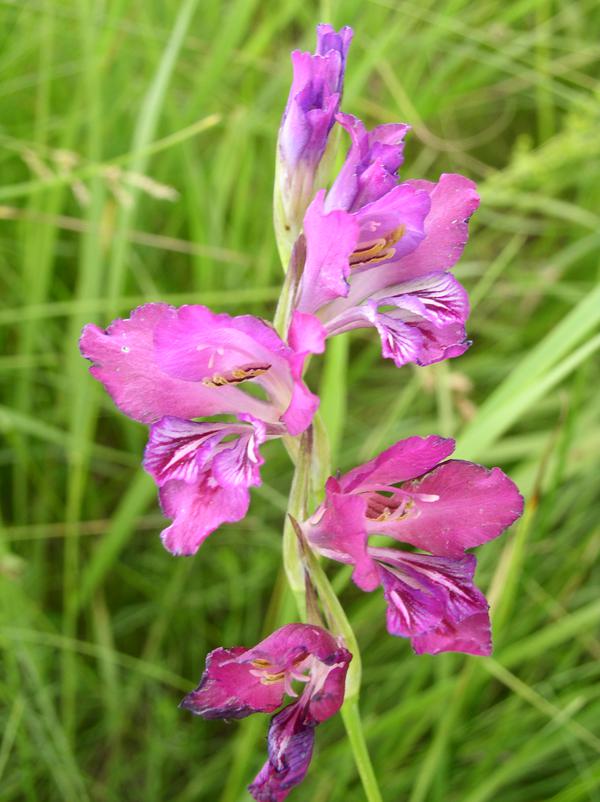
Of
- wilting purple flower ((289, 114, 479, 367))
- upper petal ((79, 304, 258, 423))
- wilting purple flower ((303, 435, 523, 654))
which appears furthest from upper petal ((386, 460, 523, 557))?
upper petal ((79, 304, 258, 423))

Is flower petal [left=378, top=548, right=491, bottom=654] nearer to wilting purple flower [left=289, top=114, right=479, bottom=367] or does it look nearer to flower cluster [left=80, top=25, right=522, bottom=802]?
Answer: flower cluster [left=80, top=25, right=522, bottom=802]

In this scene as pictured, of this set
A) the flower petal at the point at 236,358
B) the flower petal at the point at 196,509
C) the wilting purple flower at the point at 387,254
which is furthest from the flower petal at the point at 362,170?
the flower petal at the point at 196,509

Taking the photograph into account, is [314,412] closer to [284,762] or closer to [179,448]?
[179,448]

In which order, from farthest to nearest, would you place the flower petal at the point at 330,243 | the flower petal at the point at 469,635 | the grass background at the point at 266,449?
the grass background at the point at 266,449 < the flower petal at the point at 469,635 < the flower petal at the point at 330,243

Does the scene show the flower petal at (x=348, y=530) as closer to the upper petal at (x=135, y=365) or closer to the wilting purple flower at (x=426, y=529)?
the wilting purple flower at (x=426, y=529)

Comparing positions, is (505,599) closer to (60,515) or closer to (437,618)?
(437,618)

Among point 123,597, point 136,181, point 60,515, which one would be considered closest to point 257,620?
point 123,597

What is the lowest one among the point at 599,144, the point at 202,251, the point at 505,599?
the point at 505,599
